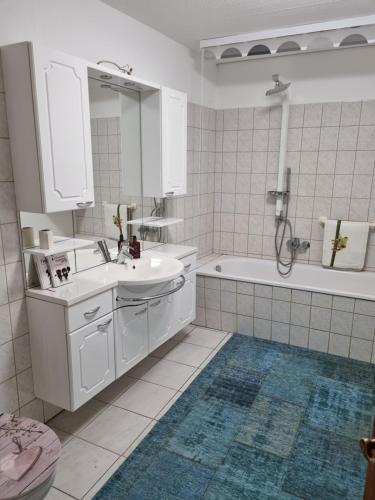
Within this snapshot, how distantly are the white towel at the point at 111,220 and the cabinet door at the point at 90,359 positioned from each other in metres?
0.64

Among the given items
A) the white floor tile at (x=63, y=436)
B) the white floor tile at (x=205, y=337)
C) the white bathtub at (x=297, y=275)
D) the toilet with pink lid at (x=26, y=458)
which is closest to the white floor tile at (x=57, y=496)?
the white floor tile at (x=63, y=436)

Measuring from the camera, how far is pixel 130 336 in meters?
2.33

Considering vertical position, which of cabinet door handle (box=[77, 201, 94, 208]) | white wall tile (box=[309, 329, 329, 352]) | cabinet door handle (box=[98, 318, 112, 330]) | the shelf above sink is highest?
cabinet door handle (box=[77, 201, 94, 208])

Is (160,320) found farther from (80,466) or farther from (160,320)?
(80,466)

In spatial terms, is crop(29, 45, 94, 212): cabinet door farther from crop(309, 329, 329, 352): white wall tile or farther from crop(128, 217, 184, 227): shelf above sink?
crop(309, 329, 329, 352): white wall tile

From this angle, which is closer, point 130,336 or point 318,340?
point 130,336

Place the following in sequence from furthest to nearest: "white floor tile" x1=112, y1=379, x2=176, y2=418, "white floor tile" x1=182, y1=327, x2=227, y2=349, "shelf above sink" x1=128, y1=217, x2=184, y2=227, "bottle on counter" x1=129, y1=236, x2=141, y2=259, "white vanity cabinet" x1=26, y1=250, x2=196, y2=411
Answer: "white floor tile" x1=182, y1=327, x2=227, y2=349 < "shelf above sink" x1=128, y1=217, x2=184, y2=227 < "bottle on counter" x1=129, y1=236, x2=141, y2=259 < "white floor tile" x1=112, y1=379, x2=176, y2=418 < "white vanity cabinet" x1=26, y1=250, x2=196, y2=411

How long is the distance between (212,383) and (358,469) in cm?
100

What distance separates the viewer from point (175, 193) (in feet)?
9.66

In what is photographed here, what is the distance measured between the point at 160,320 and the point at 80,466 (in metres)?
1.03

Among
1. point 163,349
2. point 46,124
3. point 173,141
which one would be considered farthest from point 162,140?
point 163,349

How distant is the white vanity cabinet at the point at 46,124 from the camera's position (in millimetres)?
1673

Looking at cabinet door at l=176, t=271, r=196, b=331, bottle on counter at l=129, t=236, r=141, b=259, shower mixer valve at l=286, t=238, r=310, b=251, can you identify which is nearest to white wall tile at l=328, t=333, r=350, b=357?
shower mixer valve at l=286, t=238, r=310, b=251

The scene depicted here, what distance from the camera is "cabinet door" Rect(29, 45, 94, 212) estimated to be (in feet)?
5.57
